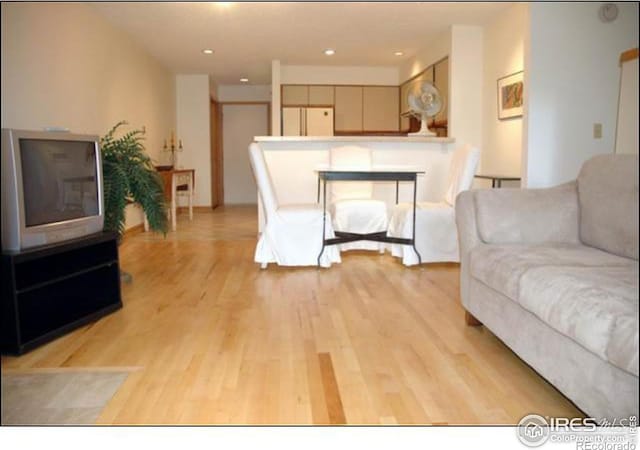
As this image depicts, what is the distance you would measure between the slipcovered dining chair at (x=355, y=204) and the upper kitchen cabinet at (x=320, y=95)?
316 centimetres

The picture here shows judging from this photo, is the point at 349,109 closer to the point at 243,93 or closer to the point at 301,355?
the point at 243,93

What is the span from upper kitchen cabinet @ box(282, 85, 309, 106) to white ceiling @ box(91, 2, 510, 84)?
0.43 meters

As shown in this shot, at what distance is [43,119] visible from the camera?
12.7ft

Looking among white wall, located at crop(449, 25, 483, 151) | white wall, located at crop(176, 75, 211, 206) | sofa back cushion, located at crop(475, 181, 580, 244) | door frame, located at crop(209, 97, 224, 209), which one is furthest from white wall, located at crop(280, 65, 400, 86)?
sofa back cushion, located at crop(475, 181, 580, 244)

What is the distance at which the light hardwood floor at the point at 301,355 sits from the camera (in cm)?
173

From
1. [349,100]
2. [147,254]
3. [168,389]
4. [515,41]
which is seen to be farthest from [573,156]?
[349,100]

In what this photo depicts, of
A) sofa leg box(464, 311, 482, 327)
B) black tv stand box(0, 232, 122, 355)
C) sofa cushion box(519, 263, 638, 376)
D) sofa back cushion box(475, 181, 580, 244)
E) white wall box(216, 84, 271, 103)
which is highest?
white wall box(216, 84, 271, 103)

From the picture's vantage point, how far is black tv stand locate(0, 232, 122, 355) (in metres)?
2.20

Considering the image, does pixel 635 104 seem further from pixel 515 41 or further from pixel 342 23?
pixel 342 23

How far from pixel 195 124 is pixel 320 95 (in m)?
2.16

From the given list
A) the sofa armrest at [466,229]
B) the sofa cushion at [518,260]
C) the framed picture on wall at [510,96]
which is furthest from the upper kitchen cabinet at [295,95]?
the sofa cushion at [518,260]

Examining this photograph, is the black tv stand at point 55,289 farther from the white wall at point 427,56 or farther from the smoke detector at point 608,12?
the white wall at point 427,56

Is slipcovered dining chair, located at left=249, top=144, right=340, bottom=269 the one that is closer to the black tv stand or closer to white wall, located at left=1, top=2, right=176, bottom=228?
the black tv stand

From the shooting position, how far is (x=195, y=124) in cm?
876
